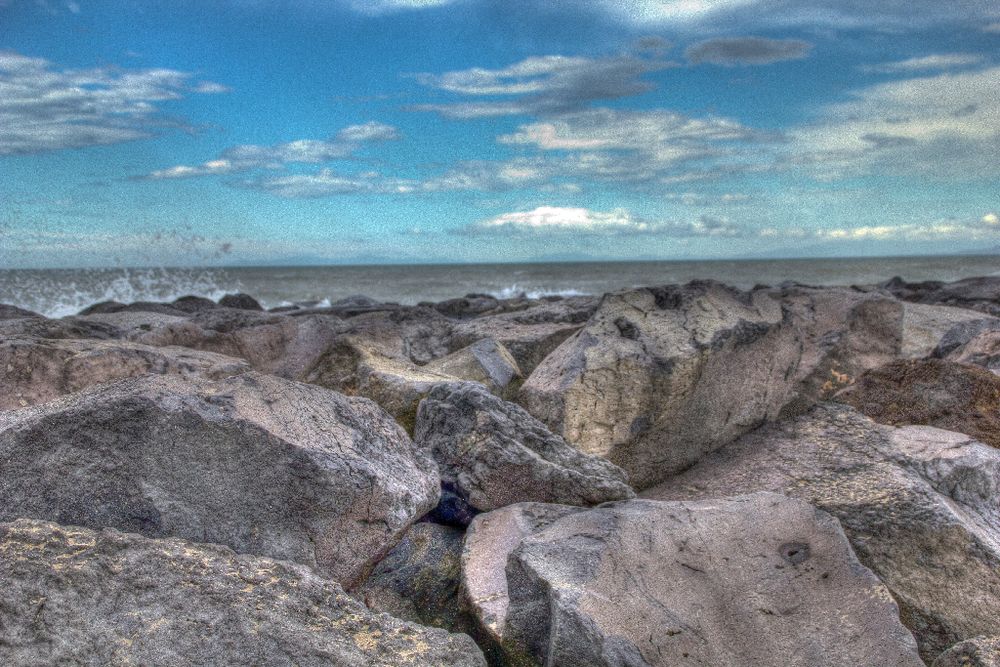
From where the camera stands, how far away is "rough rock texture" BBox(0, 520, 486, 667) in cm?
196

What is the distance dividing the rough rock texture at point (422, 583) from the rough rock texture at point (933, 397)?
2.18 metres

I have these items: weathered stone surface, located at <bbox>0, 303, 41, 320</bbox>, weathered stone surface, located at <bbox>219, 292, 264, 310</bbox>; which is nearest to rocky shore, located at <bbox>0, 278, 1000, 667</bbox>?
weathered stone surface, located at <bbox>0, 303, 41, 320</bbox>

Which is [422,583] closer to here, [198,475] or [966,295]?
[198,475]

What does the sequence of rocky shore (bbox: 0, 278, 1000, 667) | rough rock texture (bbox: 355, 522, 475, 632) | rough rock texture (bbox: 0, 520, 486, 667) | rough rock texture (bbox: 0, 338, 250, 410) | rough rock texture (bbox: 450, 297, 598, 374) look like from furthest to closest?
rough rock texture (bbox: 450, 297, 598, 374) < rough rock texture (bbox: 0, 338, 250, 410) < rough rock texture (bbox: 355, 522, 475, 632) < rocky shore (bbox: 0, 278, 1000, 667) < rough rock texture (bbox: 0, 520, 486, 667)

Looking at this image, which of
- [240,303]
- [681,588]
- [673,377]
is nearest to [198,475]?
[681,588]

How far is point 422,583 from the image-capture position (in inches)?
114

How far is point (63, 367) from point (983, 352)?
16.3ft

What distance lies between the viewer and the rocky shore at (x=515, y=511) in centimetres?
214

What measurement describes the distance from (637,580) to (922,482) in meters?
1.35

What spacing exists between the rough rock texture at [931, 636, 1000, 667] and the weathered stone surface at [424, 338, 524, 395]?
2.62m

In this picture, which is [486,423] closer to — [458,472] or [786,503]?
[458,472]

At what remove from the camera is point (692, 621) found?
8.20ft

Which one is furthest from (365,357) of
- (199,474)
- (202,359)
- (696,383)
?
(199,474)

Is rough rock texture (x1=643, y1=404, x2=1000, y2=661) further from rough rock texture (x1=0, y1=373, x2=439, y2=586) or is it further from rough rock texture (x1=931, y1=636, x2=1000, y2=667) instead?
rough rock texture (x1=0, y1=373, x2=439, y2=586)
